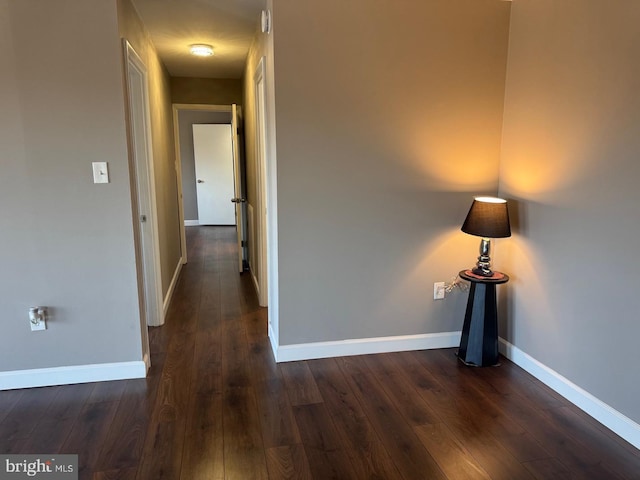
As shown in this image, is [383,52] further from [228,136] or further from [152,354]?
[228,136]

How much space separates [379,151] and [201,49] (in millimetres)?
2232

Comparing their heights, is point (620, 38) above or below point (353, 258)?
above

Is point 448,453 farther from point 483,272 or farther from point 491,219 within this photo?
point 491,219

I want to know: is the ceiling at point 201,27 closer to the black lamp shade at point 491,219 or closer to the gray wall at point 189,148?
the black lamp shade at point 491,219

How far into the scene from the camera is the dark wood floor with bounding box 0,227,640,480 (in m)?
1.90

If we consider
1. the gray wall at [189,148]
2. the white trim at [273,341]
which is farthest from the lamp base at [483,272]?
the gray wall at [189,148]

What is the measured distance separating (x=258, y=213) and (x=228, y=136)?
16.5ft

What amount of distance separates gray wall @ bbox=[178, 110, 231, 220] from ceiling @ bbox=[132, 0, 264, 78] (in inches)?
150

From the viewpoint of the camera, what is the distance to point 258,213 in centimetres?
388

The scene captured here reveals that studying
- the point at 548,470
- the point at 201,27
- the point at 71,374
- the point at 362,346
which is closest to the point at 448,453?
the point at 548,470

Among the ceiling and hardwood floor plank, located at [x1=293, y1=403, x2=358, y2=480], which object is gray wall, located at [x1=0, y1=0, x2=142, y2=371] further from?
hardwood floor plank, located at [x1=293, y1=403, x2=358, y2=480]

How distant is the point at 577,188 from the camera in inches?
90.9

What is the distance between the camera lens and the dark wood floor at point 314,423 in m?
1.90

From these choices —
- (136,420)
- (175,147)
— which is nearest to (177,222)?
(175,147)
